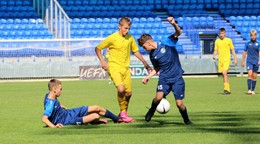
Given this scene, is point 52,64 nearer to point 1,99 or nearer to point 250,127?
point 1,99

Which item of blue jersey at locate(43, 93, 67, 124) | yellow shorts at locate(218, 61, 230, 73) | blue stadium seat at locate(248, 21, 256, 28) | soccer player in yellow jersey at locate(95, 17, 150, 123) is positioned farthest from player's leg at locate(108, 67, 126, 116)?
blue stadium seat at locate(248, 21, 256, 28)

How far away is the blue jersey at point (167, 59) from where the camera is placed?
1173cm

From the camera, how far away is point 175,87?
11.7 m

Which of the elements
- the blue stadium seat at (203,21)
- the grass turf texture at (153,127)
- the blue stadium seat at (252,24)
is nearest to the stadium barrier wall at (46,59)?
the blue stadium seat at (203,21)

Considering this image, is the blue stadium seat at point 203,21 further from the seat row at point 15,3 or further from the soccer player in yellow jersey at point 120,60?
the soccer player in yellow jersey at point 120,60

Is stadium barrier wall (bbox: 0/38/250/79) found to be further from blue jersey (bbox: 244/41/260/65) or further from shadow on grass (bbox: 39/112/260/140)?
shadow on grass (bbox: 39/112/260/140)

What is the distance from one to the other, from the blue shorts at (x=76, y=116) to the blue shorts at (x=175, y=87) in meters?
1.41

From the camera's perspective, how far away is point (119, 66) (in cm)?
1266

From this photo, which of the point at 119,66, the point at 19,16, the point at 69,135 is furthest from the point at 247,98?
the point at 19,16

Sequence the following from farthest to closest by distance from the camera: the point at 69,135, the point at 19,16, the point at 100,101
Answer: the point at 19,16
the point at 100,101
the point at 69,135

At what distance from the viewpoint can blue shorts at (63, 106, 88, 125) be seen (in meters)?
11.4

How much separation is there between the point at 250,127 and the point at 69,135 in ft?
9.71

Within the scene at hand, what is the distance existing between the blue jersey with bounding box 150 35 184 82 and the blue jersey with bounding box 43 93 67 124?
1.88 meters

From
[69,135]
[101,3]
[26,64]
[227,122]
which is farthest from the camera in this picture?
[101,3]
